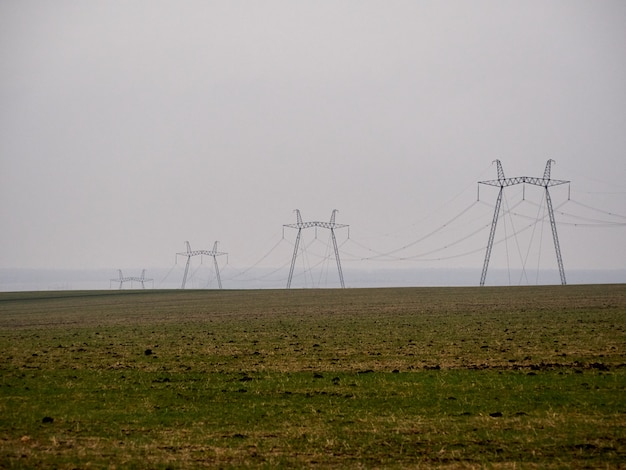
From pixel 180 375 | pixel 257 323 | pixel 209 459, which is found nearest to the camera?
pixel 209 459

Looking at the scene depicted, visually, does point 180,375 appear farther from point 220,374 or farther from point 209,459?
point 209,459

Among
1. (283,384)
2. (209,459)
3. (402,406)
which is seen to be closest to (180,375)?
(283,384)

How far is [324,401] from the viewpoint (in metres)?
21.5

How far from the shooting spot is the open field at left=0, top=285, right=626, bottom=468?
15602 mm

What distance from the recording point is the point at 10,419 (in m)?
19.8

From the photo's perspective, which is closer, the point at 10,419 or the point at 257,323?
the point at 10,419

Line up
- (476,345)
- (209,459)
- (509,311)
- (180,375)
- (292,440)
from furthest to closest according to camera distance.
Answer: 1. (509,311)
2. (476,345)
3. (180,375)
4. (292,440)
5. (209,459)

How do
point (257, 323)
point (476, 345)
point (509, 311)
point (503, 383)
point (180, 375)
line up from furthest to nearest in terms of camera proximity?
1. point (509, 311)
2. point (257, 323)
3. point (476, 345)
4. point (180, 375)
5. point (503, 383)

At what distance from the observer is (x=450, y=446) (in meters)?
16.0

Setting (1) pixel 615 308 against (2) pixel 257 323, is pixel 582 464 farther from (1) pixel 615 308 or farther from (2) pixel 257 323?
(1) pixel 615 308

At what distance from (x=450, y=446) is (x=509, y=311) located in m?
45.6

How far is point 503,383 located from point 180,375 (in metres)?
11.8

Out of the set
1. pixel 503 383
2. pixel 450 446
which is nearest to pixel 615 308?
pixel 503 383

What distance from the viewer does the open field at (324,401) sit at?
1560 cm
